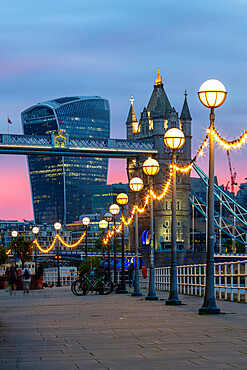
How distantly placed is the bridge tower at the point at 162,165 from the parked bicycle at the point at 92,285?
265 feet

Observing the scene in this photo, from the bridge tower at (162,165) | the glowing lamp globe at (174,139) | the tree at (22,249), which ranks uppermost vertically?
the bridge tower at (162,165)

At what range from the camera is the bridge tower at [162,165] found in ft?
387

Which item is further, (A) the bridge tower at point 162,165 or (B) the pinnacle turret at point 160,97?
(B) the pinnacle turret at point 160,97

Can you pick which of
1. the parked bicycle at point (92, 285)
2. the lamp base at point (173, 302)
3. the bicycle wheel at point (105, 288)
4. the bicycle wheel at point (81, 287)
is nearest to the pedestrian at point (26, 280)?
the bicycle wheel at point (81, 287)

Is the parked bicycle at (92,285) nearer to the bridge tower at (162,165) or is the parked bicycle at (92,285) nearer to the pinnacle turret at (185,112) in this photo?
the bridge tower at (162,165)

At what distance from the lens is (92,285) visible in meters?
31.7

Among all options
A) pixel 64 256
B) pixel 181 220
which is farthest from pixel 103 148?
pixel 64 256

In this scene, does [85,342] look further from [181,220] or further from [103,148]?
[181,220]

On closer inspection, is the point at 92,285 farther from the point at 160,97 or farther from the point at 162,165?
the point at 160,97

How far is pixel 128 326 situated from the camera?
1371 centimetres

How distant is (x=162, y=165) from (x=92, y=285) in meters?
87.6

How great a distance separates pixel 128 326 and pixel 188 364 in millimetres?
5146

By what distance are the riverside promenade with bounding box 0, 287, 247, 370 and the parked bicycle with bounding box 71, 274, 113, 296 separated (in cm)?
1460

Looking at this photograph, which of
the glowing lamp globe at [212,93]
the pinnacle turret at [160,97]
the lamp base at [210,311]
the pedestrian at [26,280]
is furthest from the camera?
the pinnacle turret at [160,97]
